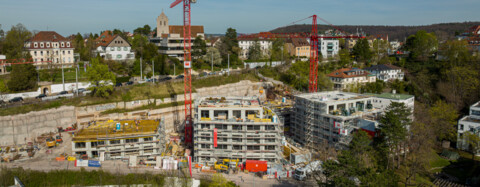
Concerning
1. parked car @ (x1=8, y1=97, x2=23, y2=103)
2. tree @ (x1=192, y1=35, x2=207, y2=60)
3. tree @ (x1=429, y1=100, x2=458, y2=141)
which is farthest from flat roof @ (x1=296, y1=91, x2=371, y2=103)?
parked car @ (x1=8, y1=97, x2=23, y2=103)

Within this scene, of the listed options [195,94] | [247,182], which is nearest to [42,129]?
[195,94]

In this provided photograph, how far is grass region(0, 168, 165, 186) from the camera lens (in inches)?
832

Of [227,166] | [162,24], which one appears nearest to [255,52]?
[162,24]

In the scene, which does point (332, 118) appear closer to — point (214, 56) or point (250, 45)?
point (214, 56)

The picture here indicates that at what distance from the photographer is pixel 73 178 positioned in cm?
2197

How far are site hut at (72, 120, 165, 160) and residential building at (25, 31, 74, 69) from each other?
64.1ft

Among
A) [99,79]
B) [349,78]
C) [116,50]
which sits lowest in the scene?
[349,78]

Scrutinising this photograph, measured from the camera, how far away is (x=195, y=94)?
39906mm

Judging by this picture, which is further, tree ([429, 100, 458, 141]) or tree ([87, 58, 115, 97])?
tree ([87, 58, 115, 97])

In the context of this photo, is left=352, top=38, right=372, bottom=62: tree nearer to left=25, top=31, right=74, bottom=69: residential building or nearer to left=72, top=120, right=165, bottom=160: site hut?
left=72, top=120, right=165, bottom=160: site hut

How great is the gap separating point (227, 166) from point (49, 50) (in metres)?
30.6

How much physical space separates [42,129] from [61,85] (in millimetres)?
7304

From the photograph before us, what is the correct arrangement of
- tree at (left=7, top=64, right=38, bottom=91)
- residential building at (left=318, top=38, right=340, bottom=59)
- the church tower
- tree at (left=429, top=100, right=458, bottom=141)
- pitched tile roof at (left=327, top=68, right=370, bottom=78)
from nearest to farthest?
tree at (left=429, top=100, right=458, bottom=141), tree at (left=7, top=64, right=38, bottom=91), pitched tile roof at (left=327, top=68, right=370, bottom=78), the church tower, residential building at (left=318, top=38, right=340, bottom=59)

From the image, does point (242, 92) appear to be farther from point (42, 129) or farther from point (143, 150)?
point (42, 129)
